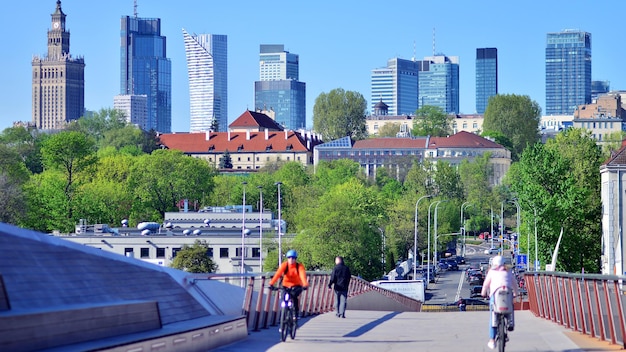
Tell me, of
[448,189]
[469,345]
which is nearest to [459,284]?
[448,189]

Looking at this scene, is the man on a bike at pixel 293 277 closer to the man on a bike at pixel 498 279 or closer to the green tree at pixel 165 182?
the man on a bike at pixel 498 279

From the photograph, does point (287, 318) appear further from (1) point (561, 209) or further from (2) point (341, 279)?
(1) point (561, 209)

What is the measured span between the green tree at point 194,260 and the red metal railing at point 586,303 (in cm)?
7309

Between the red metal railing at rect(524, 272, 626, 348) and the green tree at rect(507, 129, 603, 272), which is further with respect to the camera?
the green tree at rect(507, 129, 603, 272)

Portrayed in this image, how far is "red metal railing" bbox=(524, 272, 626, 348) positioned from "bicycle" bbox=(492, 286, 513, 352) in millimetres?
1556

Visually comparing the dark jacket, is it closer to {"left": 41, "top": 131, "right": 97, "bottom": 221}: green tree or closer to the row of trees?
the row of trees

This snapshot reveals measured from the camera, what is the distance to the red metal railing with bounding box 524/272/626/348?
73.9 feet

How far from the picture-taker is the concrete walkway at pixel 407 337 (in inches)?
915

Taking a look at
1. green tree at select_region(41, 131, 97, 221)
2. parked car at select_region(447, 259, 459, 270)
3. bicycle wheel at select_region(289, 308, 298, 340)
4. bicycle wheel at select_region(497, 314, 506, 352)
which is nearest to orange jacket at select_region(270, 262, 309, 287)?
bicycle wheel at select_region(289, 308, 298, 340)

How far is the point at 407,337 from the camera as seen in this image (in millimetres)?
25859

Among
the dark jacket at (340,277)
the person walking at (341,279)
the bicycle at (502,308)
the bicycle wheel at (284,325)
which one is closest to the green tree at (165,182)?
the person walking at (341,279)

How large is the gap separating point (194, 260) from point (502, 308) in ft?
278

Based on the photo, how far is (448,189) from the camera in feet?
596

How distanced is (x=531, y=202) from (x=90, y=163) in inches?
2535
